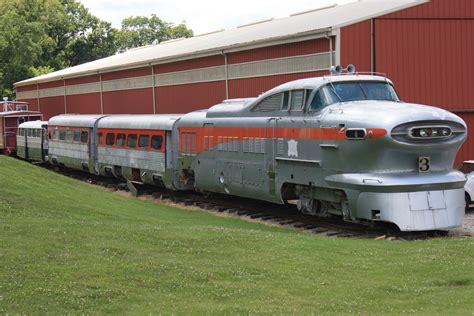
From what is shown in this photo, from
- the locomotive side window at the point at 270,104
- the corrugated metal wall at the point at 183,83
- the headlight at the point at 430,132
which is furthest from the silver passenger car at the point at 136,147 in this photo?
the headlight at the point at 430,132

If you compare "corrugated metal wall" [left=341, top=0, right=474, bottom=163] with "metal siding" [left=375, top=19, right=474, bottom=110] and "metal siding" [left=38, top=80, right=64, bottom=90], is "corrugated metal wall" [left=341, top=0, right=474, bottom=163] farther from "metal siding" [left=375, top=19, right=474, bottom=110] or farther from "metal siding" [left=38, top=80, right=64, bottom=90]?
"metal siding" [left=38, top=80, right=64, bottom=90]

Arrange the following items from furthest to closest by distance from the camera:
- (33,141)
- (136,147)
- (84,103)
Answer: (84,103), (33,141), (136,147)

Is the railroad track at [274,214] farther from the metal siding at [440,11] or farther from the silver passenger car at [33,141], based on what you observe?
the silver passenger car at [33,141]

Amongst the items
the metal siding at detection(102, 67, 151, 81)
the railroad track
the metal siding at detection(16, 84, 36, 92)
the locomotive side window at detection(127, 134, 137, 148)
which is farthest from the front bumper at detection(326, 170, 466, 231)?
the metal siding at detection(16, 84, 36, 92)

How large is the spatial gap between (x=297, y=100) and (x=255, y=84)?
10758mm

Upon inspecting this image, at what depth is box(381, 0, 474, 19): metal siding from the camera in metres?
23.7

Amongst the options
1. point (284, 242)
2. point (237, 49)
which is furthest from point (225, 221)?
point (237, 49)

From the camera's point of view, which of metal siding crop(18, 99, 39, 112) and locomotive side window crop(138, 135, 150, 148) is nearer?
locomotive side window crop(138, 135, 150, 148)

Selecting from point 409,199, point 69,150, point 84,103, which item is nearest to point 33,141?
point 69,150

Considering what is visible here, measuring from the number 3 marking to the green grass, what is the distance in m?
1.60

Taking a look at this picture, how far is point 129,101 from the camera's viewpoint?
39188 millimetres

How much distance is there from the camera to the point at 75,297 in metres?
8.04

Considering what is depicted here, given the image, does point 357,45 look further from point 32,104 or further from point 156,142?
point 32,104

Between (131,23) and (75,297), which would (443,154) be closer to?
(75,297)
